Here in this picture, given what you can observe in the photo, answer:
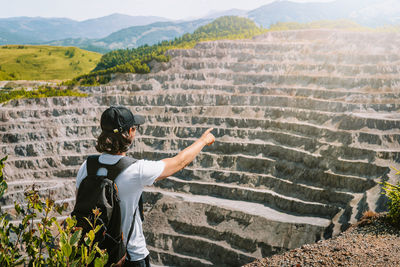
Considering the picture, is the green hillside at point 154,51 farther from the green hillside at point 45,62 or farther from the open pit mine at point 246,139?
the green hillside at point 45,62

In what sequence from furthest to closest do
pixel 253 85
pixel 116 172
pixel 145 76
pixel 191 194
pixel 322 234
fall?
pixel 145 76 < pixel 253 85 < pixel 191 194 < pixel 322 234 < pixel 116 172

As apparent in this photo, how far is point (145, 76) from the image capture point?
5072 cm

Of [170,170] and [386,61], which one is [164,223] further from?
[386,61]

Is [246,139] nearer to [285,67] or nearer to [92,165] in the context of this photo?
[285,67]

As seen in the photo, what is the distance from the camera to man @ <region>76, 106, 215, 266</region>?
160 inches

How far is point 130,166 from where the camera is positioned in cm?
408

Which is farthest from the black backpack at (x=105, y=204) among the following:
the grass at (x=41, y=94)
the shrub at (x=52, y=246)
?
the grass at (x=41, y=94)

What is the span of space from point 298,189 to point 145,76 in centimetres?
3049

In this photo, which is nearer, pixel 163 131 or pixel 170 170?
pixel 170 170

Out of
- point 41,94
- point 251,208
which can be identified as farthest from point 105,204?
point 41,94

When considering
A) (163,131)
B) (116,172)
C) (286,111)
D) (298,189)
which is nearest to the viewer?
(116,172)

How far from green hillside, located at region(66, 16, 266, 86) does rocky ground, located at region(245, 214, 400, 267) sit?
43178 millimetres

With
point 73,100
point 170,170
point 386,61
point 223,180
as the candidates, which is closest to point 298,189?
point 223,180

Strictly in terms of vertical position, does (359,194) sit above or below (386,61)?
below
